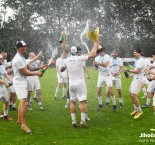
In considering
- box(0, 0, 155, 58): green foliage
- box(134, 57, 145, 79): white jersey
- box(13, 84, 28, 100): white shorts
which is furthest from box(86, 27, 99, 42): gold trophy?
box(0, 0, 155, 58): green foliage

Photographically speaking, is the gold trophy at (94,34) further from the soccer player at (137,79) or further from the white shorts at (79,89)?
the soccer player at (137,79)

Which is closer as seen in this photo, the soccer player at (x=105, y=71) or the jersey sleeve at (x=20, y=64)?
the jersey sleeve at (x=20, y=64)

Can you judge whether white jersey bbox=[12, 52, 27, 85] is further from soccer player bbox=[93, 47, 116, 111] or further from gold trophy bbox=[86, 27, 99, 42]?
soccer player bbox=[93, 47, 116, 111]

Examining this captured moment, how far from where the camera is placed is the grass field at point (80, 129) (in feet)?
32.2

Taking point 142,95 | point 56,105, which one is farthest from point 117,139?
point 142,95

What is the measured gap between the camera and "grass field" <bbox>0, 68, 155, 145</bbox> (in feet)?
32.2

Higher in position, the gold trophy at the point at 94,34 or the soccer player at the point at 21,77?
the gold trophy at the point at 94,34

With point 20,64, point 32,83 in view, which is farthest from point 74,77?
point 32,83

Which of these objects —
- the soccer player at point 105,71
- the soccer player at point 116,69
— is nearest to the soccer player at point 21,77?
the soccer player at point 105,71

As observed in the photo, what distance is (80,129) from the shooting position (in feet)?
36.7

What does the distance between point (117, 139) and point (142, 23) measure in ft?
173

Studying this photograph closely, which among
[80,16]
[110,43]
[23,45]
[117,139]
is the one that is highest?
[80,16]

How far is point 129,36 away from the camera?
61.2 metres

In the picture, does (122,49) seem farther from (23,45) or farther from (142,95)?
(23,45)
